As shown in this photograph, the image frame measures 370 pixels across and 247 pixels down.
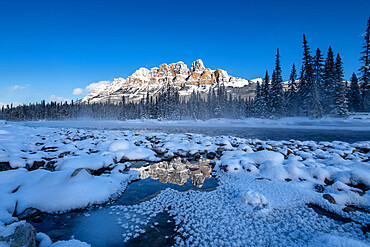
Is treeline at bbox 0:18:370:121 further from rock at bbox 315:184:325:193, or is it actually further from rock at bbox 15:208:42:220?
rock at bbox 15:208:42:220

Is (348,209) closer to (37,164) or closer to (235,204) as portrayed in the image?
(235,204)

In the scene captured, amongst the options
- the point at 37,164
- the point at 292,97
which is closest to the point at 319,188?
the point at 37,164

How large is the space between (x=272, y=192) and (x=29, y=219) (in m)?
6.45

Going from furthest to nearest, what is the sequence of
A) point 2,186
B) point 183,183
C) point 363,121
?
point 363,121, point 183,183, point 2,186

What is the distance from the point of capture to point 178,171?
720 centimetres

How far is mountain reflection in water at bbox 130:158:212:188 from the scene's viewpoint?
629 cm

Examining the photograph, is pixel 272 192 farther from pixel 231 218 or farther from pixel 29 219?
pixel 29 219

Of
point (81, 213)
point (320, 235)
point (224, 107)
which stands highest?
point (224, 107)

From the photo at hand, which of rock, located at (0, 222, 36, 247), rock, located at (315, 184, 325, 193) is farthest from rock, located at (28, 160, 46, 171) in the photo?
rock, located at (315, 184, 325, 193)

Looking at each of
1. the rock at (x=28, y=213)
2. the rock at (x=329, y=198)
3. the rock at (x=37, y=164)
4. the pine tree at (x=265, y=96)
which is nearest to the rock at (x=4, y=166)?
the rock at (x=37, y=164)

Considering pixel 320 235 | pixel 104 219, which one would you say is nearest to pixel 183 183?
pixel 104 219

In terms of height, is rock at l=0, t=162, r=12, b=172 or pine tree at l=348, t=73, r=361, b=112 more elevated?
pine tree at l=348, t=73, r=361, b=112

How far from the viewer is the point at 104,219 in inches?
154

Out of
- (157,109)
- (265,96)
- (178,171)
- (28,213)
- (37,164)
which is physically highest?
(265,96)
